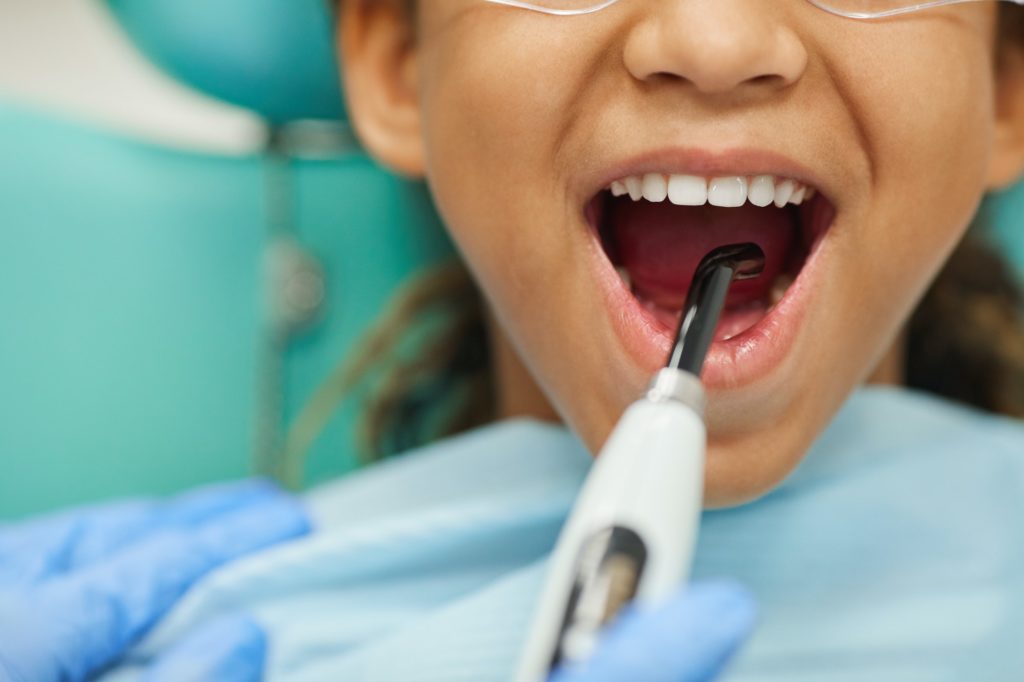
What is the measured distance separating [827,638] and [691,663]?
35cm

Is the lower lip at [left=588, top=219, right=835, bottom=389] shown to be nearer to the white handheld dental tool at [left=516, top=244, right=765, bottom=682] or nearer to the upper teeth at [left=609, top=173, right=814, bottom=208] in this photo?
the upper teeth at [left=609, top=173, right=814, bottom=208]

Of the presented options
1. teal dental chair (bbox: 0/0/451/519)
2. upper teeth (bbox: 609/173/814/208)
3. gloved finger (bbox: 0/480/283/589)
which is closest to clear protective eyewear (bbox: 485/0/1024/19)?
upper teeth (bbox: 609/173/814/208)

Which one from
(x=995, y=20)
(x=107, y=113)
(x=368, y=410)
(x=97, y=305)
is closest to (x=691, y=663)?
(x=995, y=20)

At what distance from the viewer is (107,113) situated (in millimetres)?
1739

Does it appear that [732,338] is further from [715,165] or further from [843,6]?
[843,6]

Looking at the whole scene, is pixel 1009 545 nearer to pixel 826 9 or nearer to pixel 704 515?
pixel 704 515

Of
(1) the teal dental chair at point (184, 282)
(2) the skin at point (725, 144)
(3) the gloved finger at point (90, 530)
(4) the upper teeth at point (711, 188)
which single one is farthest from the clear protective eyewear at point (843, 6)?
(3) the gloved finger at point (90, 530)

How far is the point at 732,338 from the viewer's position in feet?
2.37

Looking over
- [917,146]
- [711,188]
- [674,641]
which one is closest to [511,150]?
[711,188]

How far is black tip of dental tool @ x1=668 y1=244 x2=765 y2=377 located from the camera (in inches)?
21.3

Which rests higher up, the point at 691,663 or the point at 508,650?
the point at 691,663

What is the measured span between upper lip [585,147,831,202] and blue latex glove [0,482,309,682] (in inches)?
18.2

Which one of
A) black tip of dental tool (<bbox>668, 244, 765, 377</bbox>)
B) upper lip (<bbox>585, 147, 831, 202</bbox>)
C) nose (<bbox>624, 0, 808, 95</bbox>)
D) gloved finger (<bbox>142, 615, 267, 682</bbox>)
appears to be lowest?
gloved finger (<bbox>142, 615, 267, 682</bbox>)

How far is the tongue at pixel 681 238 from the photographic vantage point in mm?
832
